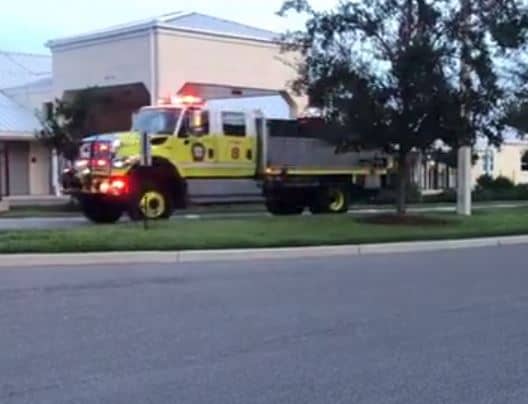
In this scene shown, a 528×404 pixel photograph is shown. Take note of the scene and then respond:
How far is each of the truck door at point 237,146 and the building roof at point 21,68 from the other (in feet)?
66.5

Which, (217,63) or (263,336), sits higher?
(217,63)

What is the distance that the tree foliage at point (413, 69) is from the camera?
2081 centimetres

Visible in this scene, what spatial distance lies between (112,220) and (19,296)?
1153 centimetres

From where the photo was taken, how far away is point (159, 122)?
75.6 ft

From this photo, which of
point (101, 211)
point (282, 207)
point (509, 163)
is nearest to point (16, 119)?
point (282, 207)

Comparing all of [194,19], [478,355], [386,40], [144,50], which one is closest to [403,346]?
[478,355]

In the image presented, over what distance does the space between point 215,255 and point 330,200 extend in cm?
1067

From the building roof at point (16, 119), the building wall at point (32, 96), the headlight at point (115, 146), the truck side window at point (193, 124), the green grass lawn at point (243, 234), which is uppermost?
the building wall at point (32, 96)

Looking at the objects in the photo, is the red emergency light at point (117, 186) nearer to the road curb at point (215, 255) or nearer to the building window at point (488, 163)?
the road curb at point (215, 255)

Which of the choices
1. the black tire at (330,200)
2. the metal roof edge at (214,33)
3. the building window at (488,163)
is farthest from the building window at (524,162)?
the black tire at (330,200)

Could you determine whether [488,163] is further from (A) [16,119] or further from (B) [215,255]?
(B) [215,255]

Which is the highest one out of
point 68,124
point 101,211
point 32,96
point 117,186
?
point 32,96

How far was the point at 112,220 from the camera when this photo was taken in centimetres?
2292

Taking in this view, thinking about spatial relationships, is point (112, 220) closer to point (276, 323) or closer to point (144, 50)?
→ point (144, 50)
